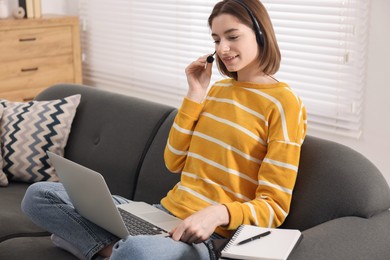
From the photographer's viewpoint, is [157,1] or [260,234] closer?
[260,234]

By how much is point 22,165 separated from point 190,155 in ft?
3.17

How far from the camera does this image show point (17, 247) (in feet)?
7.52

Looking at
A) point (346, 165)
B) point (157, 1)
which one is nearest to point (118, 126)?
point (346, 165)

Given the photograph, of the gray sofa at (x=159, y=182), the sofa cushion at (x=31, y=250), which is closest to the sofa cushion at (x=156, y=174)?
the gray sofa at (x=159, y=182)

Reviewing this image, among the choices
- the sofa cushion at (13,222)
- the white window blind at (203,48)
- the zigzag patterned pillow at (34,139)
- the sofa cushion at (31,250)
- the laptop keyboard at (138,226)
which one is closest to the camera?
the laptop keyboard at (138,226)

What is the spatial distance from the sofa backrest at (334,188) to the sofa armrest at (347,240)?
0.17ft

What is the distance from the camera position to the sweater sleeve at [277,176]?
1992 millimetres

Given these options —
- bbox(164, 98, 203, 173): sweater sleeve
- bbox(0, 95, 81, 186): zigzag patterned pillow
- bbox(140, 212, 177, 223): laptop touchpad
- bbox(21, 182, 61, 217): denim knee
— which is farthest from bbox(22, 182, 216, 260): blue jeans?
bbox(0, 95, 81, 186): zigzag patterned pillow

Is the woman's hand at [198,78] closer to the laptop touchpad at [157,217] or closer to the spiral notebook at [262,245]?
the laptop touchpad at [157,217]

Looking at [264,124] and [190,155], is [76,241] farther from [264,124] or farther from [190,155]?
[264,124]

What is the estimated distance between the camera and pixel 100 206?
6.59ft

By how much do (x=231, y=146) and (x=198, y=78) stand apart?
31 centimetres

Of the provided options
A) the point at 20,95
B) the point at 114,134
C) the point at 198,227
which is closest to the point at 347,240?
the point at 198,227

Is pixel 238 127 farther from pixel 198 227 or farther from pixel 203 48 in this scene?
pixel 203 48
